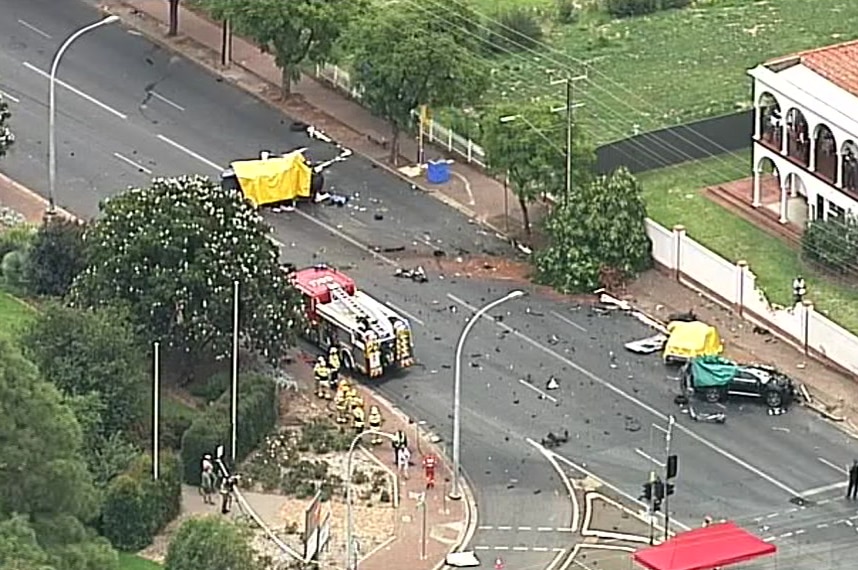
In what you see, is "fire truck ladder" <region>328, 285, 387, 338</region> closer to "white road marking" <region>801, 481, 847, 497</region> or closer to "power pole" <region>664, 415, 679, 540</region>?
"power pole" <region>664, 415, 679, 540</region>

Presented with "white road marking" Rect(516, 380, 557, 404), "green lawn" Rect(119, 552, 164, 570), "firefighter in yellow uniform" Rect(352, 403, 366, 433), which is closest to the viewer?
"green lawn" Rect(119, 552, 164, 570)

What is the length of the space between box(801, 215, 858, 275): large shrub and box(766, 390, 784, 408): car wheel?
10.7 m

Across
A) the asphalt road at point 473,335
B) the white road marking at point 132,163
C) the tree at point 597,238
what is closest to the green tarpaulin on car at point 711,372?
the asphalt road at point 473,335

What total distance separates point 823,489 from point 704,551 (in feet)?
25.8

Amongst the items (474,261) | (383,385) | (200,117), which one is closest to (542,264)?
(474,261)

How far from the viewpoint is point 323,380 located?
106 metres

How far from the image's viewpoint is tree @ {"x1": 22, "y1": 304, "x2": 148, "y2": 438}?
325 feet

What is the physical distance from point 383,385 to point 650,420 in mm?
9292

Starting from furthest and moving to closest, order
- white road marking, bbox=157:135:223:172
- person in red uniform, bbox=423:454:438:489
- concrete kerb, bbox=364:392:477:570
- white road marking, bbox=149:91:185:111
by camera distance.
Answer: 1. white road marking, bbox=149:91:185:111
2. white road marking, bbox=157:135:223:172
3. person in red uniform, bbox=423:454:438:489
4. concrete kerb, bbox=364:392:477:570

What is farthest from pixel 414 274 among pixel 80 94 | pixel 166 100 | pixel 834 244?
pixel 80 94

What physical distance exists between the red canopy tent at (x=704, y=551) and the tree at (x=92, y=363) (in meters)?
17.1

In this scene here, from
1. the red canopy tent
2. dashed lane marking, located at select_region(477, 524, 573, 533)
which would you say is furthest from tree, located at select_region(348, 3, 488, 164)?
the red canopy tent

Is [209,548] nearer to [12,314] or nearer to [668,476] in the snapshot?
[668,476]

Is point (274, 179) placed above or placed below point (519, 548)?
above
